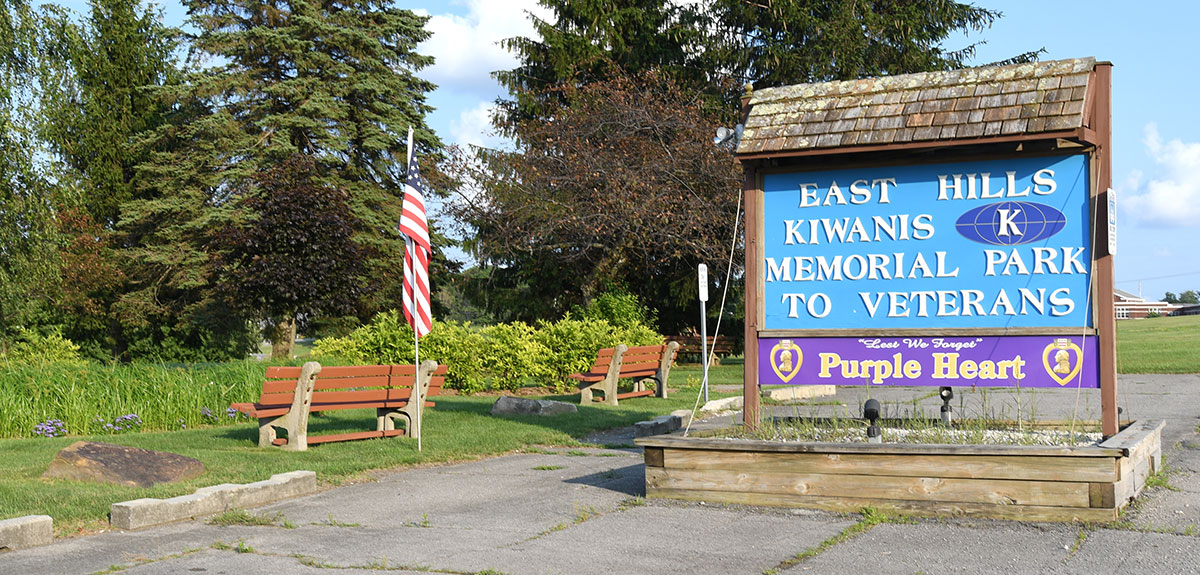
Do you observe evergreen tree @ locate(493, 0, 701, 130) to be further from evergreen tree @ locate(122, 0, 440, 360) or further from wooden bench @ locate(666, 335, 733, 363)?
wooden bench @ locate(666, 335, 733, 363)

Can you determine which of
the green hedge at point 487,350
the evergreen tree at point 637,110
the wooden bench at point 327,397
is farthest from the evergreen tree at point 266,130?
the wooden bench at point 327,397

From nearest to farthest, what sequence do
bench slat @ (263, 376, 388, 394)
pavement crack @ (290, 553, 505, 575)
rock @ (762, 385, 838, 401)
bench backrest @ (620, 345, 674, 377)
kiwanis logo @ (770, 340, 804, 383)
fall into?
pavement crack @ (290, 553, 505, 575)
kiwanis logo @ (770, 340, 804, 383)
bench slat @ (263, 376, 388, 394)
bench backrest @ (620, 345, 674, 377)
rock @ (762, 385, 838, 401)

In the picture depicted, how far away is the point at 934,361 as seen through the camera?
898 centimetres

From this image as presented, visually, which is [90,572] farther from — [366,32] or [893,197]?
[366,32]

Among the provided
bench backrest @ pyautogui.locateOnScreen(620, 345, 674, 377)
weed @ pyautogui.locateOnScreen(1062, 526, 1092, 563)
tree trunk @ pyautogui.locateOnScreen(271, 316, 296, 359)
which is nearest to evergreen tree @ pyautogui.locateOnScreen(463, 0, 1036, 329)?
tree trunk @ pyautogui.locateOnScreen(271, 316, 296, 359)

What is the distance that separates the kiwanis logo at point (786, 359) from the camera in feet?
31.1

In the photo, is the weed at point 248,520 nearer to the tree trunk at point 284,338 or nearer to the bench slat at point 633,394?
the bench slat at point 633,394

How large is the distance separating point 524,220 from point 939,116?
70.1 feet

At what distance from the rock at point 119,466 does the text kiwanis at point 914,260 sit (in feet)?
17.4

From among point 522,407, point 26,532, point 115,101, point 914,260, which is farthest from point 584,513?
point 115,101

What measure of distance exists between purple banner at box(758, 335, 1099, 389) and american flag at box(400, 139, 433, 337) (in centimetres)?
409

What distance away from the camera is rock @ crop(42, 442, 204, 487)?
8.69m

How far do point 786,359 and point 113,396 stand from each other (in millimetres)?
8934

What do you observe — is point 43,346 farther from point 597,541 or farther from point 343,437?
point 597,541
